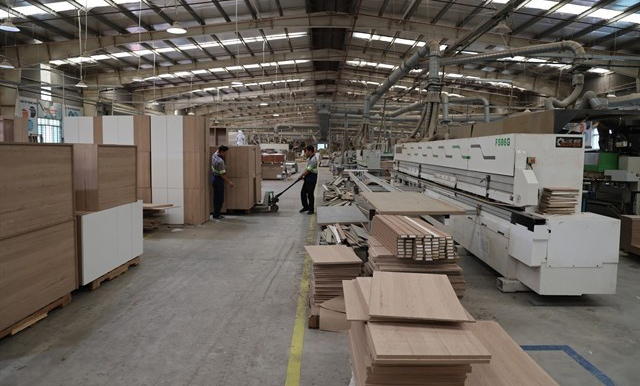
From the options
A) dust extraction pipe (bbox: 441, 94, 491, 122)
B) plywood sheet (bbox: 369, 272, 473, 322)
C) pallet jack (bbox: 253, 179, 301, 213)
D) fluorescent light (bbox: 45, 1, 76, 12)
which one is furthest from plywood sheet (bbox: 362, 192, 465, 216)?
fluorescent light (bbox: 45, 1, 76, 12)

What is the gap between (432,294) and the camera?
254cm

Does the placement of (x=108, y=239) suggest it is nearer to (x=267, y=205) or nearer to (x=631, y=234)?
(x=267, y=205)

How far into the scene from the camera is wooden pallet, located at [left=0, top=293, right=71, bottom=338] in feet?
11.5

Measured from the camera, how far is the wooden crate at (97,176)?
15.5 feet

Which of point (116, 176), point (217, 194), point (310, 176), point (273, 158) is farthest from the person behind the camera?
point (273, 158)

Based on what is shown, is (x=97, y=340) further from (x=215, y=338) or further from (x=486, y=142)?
(x=486, y=142)

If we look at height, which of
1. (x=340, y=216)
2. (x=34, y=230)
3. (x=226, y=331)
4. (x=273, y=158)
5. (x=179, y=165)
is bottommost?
(x=226, y=331)

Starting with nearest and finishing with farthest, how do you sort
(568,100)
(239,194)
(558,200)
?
(558,200) < (568,100) < (239,194)

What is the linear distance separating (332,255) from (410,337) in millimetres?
2349

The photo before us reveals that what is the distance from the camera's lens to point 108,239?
4945 millimetres

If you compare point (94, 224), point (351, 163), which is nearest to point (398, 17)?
point (351, 163)

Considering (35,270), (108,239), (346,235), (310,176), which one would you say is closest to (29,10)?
(310,176)

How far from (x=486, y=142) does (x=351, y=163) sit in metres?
10.9

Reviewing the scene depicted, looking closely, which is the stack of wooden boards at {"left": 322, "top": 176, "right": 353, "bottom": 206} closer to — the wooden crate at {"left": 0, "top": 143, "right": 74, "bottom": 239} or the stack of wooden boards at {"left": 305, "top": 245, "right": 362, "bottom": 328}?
the stack of wooden boards at {"left": 305, "top": 245, "right": 362, "bottom": 328}
